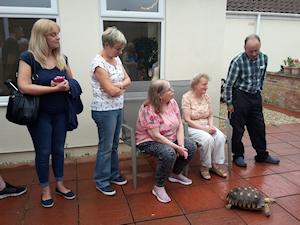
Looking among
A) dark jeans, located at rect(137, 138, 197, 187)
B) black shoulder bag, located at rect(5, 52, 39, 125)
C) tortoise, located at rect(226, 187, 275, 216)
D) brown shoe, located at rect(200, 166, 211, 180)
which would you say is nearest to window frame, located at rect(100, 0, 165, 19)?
black shoulder bag, located at rect(5, 52, 39, 125)

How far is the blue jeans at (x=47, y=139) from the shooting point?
243 centimetres

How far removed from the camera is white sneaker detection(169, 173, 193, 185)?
313 cm

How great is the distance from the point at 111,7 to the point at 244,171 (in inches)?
99.1

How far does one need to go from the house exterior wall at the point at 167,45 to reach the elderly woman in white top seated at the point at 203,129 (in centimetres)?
79

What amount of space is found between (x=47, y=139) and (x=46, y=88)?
1.45 ft

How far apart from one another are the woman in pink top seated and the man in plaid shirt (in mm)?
806

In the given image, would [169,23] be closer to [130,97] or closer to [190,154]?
[130,97]

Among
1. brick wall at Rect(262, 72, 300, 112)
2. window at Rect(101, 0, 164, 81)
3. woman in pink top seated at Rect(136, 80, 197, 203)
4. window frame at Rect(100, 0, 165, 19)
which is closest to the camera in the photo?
woman in pink top seated at Rect(136, 80, 197, 203)

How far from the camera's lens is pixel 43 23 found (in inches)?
90.4

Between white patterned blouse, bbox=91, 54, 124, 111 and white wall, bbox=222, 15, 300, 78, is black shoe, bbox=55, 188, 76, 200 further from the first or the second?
white wall, bbox=222, 15, 300, 78

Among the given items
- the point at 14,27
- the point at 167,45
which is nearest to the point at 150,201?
the point at 167,45

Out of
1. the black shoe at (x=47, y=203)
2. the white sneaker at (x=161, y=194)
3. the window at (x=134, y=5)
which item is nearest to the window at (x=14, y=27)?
the window at (x=134, y=5)

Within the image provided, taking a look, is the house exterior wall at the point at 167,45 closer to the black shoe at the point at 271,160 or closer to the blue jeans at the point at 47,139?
the black shoe at the point at 271,160

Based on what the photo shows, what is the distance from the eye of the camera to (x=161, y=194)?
2785mm
